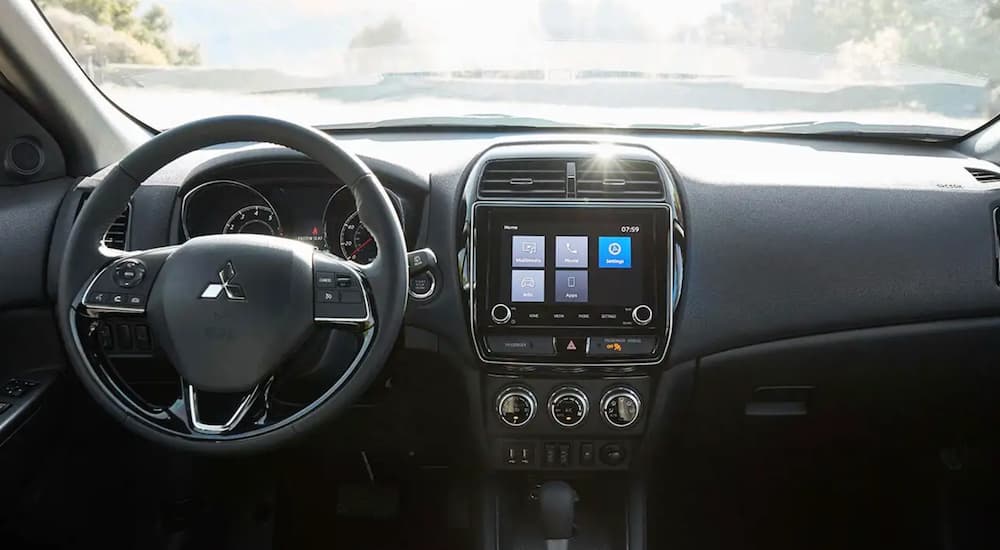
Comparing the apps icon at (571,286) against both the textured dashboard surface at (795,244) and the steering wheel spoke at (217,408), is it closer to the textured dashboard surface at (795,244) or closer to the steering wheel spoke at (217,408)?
the textured dashboard surface at (795,244)

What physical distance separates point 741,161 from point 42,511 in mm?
1839

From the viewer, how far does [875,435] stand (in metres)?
2.37

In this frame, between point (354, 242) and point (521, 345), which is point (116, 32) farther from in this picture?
point (521, 345)

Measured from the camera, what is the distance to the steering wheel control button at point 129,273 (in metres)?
1.65

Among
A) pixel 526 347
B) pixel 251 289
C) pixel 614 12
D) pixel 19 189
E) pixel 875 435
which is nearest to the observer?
pixel 251 289

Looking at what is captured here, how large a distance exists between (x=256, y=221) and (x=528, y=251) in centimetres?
60

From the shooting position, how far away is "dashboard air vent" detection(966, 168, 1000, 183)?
218 centimetres

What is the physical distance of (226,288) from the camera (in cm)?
160

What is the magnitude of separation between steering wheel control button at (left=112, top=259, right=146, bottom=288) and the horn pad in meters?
0.06

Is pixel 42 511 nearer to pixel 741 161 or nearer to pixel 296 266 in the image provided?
pixel 296 266

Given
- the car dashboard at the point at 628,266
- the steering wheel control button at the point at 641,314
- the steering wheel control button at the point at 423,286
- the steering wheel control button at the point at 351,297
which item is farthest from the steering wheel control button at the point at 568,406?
the steering wheel control button at the point at 351,297

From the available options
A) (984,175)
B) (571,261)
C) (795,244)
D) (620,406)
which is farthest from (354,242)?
(984,175)

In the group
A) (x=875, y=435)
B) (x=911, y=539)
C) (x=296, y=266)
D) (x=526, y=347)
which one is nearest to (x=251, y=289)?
(x=296, y=266)

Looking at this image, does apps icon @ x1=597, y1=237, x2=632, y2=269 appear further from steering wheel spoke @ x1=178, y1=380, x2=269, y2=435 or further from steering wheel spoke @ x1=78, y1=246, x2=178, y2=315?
steering wheel spoke @ x1=78, y1=246, x2=178, y2=315
